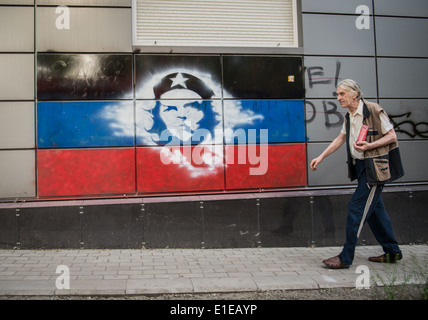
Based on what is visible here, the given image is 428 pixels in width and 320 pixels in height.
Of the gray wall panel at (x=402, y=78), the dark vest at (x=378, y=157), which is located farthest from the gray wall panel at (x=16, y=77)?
the gray wall panel at (x=402, y=78)

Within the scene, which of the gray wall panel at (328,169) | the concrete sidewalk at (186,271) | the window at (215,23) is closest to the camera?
the concrete sidewalk at (186,271)

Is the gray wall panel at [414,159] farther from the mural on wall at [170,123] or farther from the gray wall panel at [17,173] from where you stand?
the gray wall panel at [17,173]

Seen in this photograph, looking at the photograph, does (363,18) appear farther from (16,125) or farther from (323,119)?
(16,125)

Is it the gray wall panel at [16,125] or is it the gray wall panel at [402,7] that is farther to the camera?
the gray wall panel at [402,7]

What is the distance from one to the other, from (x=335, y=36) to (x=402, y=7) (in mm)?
1363

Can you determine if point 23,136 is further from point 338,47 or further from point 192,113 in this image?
point 338,47

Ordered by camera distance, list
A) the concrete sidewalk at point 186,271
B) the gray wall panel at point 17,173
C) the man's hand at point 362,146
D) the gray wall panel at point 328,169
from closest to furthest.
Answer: the concrete sidewalk at point 186,271 → the man's hand at point 362,146 → the gray wall panel at point 17,173 → the gray wall panel at point 328,169

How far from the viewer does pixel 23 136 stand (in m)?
6.12

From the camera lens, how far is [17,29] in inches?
243

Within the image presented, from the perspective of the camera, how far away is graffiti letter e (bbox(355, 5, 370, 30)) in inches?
277

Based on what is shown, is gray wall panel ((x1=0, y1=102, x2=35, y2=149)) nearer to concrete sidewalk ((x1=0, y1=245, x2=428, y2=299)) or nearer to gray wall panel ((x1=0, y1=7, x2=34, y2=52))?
gray wall panel ((x1=0, y1=7, x2=34, y2=52))

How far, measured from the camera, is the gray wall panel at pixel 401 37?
7.09m

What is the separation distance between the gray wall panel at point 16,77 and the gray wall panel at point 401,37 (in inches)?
219

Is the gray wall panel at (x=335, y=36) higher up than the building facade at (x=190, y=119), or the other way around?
the gray wall panel at (x=335, y=36)
